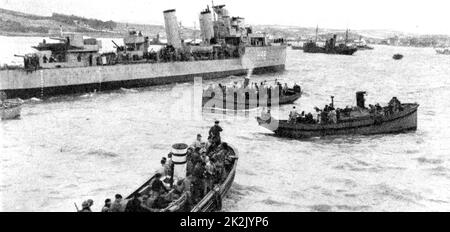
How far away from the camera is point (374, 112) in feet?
76.9

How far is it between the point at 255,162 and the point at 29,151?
10.3 m

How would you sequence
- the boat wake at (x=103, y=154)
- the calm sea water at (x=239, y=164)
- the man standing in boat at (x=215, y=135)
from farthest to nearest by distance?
the boat wake at (x=103, y=154) < the man standing in boat at (x=215, y=135) < the calm sea water at (x=239, y=164)

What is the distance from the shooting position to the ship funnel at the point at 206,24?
5434 centimetres

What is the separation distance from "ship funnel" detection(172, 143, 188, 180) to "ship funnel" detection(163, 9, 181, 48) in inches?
1443

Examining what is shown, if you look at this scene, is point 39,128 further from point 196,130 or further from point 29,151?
point 196,130

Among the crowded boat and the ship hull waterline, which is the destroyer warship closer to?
the ship hull waterline

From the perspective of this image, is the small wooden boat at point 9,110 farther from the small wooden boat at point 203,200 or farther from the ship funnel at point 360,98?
the ship funnel at point 360,98

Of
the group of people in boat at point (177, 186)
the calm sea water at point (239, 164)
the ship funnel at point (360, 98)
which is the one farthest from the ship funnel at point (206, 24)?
the group of people in boat at point (177, 186)

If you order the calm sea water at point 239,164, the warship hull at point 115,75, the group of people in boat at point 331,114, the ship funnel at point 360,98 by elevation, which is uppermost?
the warship hull at point 115,75

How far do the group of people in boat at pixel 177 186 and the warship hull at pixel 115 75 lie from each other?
2226cm

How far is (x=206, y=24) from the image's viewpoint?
179 feet

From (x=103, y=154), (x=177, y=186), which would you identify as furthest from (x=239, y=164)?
(x=177, y=186)

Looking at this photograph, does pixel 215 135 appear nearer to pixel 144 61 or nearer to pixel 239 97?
pixel 239 97

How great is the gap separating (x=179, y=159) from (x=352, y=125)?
13400mm
